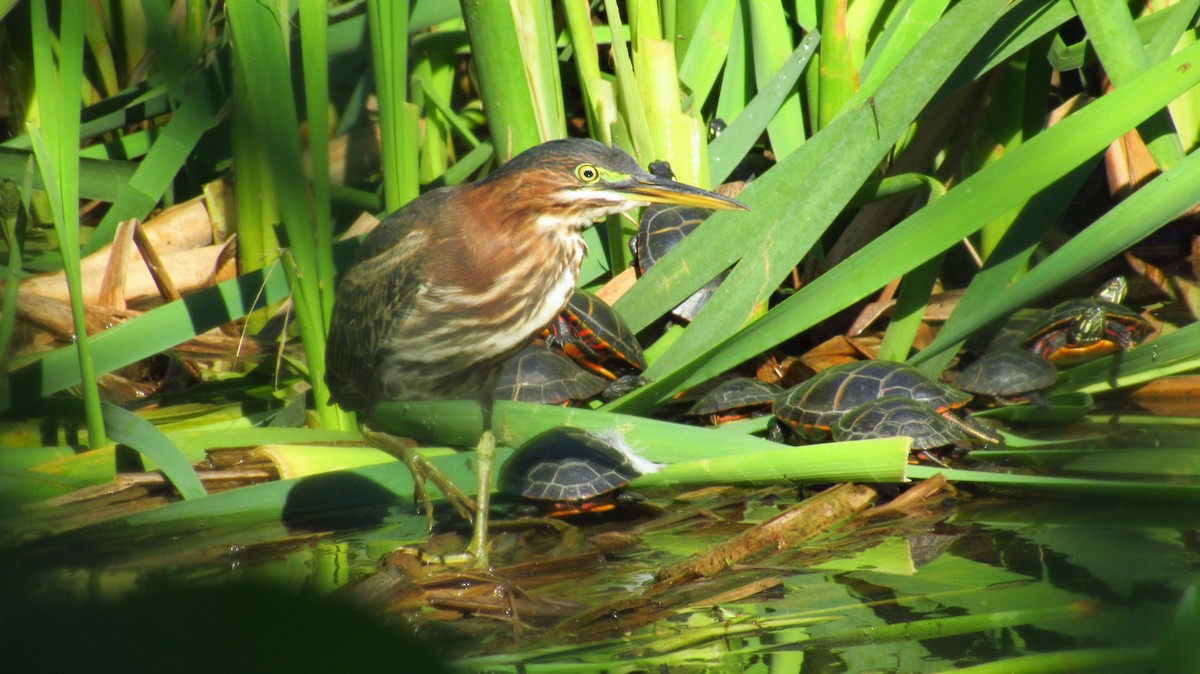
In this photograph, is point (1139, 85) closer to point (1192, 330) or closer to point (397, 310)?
point (1192, 330)

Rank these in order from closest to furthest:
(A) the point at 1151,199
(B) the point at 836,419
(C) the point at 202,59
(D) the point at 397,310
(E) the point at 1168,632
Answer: (E) the point at 1168,632 → (D) the point at 397,310 → (A) the point at 1151,199 → (B) the point at 836,419 → (C) the point at 202,59

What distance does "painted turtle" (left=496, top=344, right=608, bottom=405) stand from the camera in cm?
516

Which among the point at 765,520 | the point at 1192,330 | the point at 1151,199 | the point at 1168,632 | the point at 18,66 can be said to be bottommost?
the point at 765,520

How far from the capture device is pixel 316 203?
421 centimetres

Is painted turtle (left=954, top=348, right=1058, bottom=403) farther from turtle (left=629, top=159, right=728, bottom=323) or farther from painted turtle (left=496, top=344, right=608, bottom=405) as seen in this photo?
painted turtle (left=496, top=344, right=608, bottom=405)

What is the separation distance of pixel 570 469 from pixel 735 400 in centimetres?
112

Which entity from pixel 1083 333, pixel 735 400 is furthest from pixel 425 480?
pixel 1083 333

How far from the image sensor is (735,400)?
4.73 metres

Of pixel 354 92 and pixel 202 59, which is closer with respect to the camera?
pixel 202 59

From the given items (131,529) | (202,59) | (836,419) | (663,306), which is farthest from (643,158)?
(131,529)

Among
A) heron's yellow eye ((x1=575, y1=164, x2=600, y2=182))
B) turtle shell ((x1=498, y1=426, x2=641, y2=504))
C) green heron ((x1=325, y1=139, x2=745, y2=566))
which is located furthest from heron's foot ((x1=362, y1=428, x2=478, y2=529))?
heron's yellow eye ((x1=575, y1=164, x2=600, y2=182))

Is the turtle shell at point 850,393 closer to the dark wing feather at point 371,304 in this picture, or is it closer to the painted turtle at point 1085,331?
the painted turtle at point 1085,331

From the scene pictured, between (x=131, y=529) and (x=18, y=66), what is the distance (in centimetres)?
325

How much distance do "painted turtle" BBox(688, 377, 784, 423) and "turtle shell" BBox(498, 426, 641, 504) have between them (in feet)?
2.97
